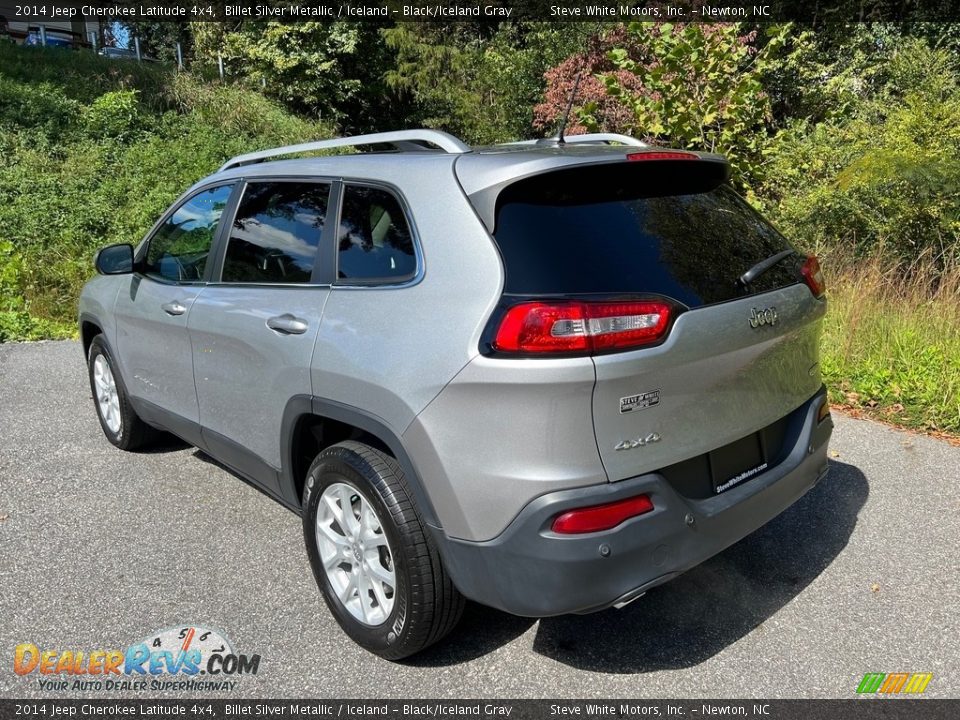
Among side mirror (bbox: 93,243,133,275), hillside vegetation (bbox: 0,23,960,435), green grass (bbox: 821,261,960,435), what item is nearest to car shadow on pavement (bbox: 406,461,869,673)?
green grass (bbox: 821,261,960,435)

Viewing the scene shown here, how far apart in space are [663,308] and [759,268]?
62 centimetres

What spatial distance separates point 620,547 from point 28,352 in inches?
294

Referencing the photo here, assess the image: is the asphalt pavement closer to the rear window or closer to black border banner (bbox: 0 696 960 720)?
black border banner (bbox: 0 696 960 720)

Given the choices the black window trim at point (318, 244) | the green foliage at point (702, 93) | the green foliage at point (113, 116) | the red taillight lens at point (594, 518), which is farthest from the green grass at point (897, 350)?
the green foliage at point (113, 116)

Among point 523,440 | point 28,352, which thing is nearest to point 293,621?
point 523,440

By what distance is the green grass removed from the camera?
5.19 metres

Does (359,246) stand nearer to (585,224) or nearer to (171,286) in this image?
(585,224)

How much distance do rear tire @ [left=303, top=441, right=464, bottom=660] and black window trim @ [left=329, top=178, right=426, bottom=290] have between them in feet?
1.90

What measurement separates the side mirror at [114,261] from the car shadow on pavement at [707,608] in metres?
2.96

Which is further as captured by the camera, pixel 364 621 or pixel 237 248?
A: pixel 237 248

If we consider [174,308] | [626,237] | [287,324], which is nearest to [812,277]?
[626,237]

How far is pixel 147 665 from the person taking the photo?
9.57 feet

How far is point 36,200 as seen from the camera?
39.9ft

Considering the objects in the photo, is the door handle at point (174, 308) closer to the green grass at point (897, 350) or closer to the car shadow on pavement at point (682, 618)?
the car shadow on pavement at point (682, 618)
